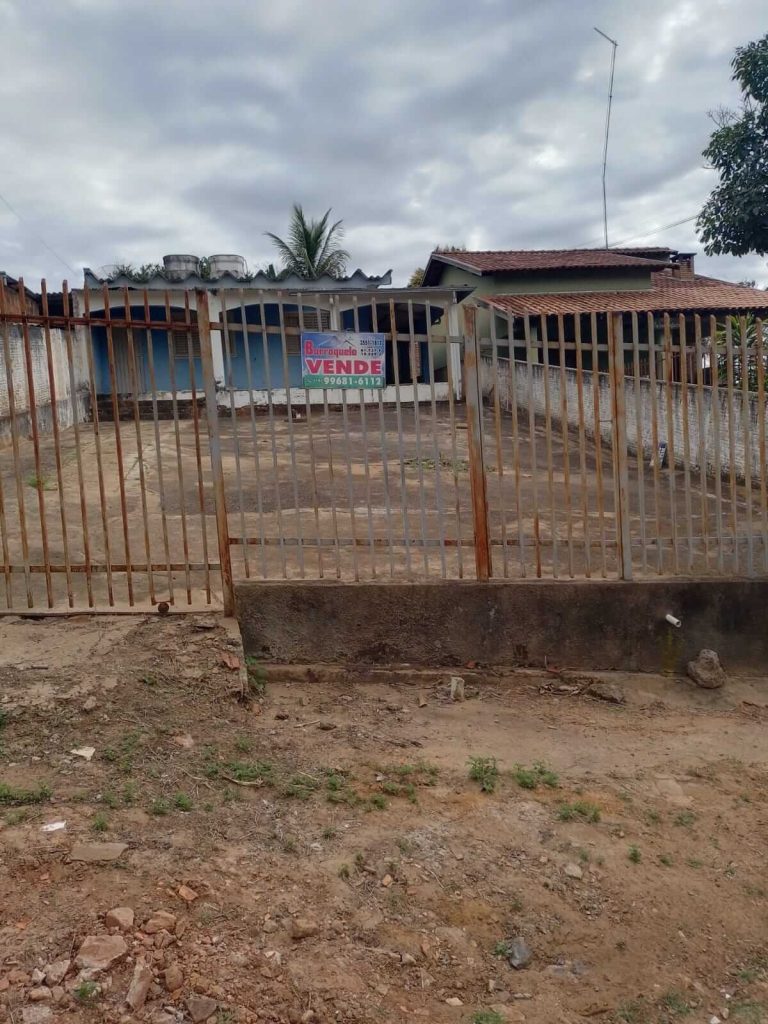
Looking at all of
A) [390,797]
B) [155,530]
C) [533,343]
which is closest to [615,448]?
[533,343]

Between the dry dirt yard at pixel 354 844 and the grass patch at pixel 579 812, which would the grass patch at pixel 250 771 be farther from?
the grass patch at pixel 579 812

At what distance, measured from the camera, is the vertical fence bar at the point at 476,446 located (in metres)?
4.80

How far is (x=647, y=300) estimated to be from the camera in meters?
21.5

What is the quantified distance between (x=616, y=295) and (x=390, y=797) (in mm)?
21634

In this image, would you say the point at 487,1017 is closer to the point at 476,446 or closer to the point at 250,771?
the point at 250,771

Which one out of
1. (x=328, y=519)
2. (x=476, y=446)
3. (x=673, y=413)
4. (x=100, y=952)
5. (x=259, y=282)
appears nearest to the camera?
(x=100, y=952)

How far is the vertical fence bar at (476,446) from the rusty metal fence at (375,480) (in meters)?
0.01

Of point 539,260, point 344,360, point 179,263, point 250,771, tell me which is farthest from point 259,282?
point 250,771

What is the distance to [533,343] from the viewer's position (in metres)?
4.85

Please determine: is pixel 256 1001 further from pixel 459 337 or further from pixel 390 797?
pixel 459 337

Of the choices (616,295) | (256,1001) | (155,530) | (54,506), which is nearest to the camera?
(256,1001)

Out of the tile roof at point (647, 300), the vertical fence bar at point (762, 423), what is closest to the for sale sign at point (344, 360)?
the vertical fence bar at point (762, 423)

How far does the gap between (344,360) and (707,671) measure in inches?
112

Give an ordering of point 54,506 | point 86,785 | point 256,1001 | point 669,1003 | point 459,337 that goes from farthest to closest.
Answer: point 54,506, point 459,337, point 86,785, point 669,1003, point 256,1001
